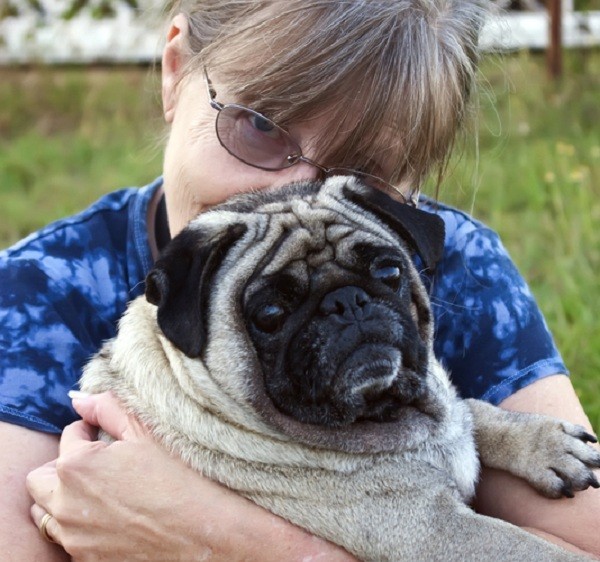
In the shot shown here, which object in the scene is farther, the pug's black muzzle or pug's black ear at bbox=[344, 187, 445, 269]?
pug's black ear at bbox=[344, 187, 445, 269]

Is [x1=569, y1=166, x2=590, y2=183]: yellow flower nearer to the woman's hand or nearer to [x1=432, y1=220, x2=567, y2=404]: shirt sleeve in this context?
[x1=432, y1=220, x2=567, y2=404]: shirt sleeve

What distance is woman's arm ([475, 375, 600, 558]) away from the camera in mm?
2254

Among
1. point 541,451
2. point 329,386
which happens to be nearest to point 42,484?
point 329,386

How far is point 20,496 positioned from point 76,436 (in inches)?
7.5

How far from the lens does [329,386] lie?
2.05 meters

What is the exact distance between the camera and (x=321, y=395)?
6.81 feet

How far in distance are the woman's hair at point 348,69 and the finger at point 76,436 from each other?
0.90 meters

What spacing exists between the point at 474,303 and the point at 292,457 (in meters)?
0.76

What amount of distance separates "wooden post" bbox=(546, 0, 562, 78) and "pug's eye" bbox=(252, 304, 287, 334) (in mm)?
5174

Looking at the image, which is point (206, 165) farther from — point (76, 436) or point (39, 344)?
point (76, 436)

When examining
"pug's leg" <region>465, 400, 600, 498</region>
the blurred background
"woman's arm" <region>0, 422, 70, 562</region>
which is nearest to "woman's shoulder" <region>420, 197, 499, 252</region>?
the blurred background

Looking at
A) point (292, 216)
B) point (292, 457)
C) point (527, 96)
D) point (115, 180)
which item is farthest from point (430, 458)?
point (527, 96)

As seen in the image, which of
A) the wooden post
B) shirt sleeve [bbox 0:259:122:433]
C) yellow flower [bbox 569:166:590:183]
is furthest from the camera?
the wooden post

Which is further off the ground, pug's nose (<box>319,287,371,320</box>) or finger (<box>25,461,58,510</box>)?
pug's nose (<box>319,287,371,320</box>)
